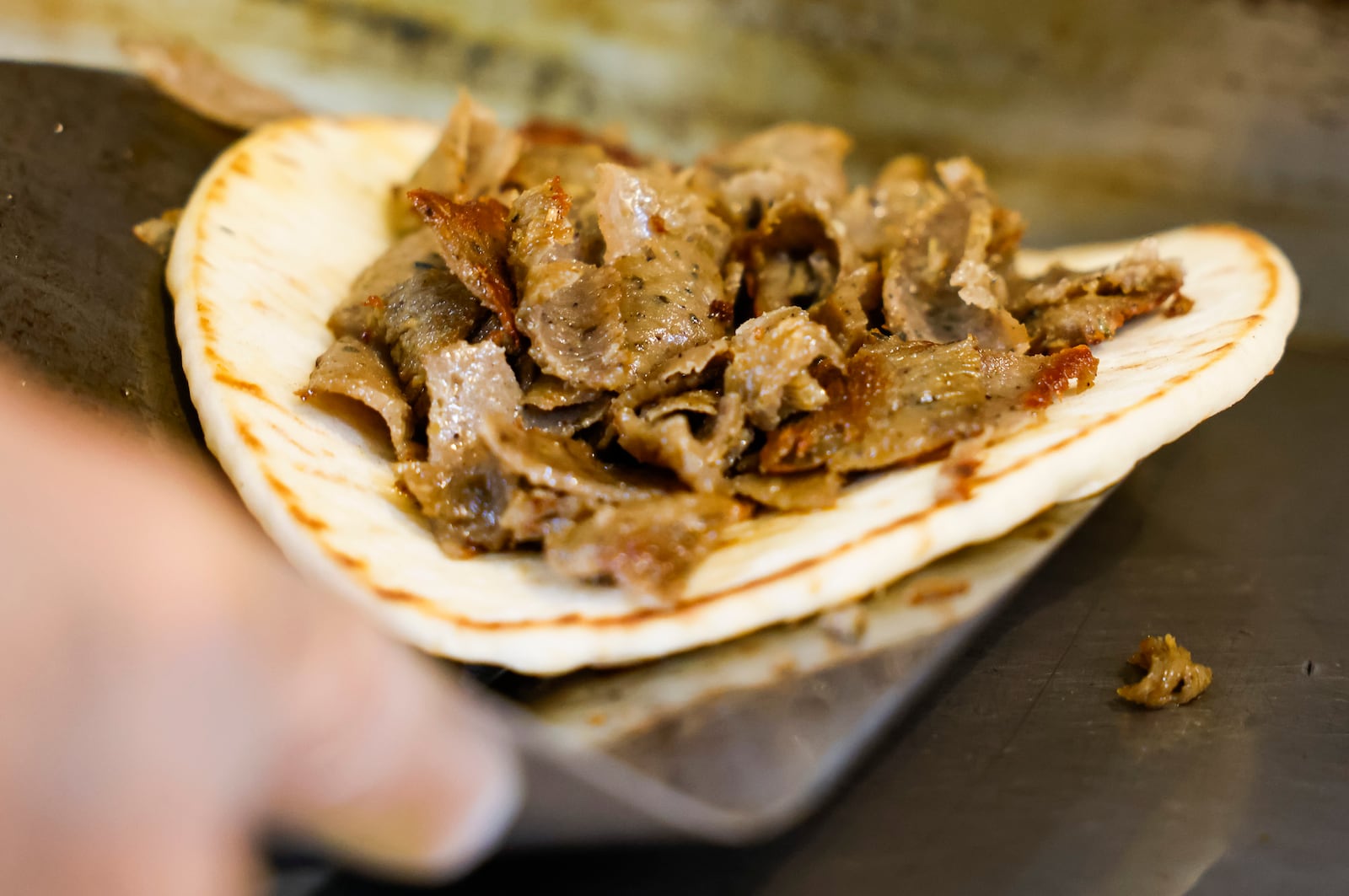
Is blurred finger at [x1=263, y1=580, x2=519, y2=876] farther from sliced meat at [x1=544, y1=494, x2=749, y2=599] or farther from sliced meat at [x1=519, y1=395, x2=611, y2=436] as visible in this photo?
sliced meat at [x1=519, y1=395, x2=611, y2=436]

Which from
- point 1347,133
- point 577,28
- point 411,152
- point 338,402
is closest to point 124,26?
point 411,152

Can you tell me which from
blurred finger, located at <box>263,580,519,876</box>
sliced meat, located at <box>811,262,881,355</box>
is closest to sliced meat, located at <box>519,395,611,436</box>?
sliced meat, located at <box>811,262,881,355</box>

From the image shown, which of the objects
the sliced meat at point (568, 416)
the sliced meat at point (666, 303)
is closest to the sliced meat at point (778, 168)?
the sliced meat at point (666, 303)

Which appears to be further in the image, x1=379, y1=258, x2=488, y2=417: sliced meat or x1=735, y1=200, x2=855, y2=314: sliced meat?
x1=735, y1=200, x2=855, y2=314: sliced meat

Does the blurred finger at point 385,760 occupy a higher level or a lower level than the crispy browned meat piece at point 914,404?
lower

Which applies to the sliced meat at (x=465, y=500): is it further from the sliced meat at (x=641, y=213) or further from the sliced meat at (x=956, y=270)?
the sliced meat at (x=956, y=270)

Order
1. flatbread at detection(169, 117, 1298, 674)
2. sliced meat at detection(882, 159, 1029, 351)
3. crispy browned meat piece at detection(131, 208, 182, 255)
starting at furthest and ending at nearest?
1. crispy browned meat piece at detection(131, 208, 182, 255)
2. sliced meat at detection(882, 159, 1029, 351)
3. flatbread at detection(169, 117, 1298, 674)

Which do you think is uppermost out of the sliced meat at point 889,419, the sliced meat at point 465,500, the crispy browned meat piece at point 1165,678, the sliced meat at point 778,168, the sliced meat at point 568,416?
the sliced meat at point 778,168

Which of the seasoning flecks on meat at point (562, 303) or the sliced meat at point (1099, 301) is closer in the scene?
the seasoning flecks on meat at point (562, 303)
